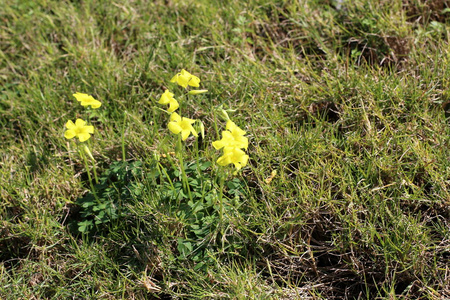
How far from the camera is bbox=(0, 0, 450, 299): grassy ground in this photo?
2.34 m

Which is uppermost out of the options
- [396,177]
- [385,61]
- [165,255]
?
[385,61]

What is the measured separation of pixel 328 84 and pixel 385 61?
21.3 inches

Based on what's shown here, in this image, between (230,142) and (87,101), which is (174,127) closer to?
(230,142)

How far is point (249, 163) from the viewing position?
2.67m

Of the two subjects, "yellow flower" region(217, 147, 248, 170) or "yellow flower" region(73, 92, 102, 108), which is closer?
"yellow flower" region(217, 147, 248, 170)

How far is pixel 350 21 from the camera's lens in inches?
132

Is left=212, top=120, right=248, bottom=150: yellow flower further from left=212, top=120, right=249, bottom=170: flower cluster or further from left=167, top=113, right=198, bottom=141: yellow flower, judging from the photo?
left=167, top=113, right=198, bottom=141: yellow flower

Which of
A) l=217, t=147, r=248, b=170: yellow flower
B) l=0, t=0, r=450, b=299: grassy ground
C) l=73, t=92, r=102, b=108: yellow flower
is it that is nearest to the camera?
l=217, t=147, r=248, b=170: yellow flower

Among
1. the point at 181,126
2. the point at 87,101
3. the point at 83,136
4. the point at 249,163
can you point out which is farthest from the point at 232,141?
the point at 87,101

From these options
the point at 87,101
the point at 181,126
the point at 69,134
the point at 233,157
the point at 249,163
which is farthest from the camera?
the point at 249,163

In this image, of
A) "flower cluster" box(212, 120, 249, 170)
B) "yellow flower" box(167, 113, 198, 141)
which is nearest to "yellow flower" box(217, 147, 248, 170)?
"flower cluster" box(212, 120, 249, 170)

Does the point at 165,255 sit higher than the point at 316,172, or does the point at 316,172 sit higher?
the point at 316,172

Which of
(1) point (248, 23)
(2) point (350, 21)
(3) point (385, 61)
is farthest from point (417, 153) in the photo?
(1) point (248, 23)

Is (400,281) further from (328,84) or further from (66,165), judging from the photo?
(66,165)
